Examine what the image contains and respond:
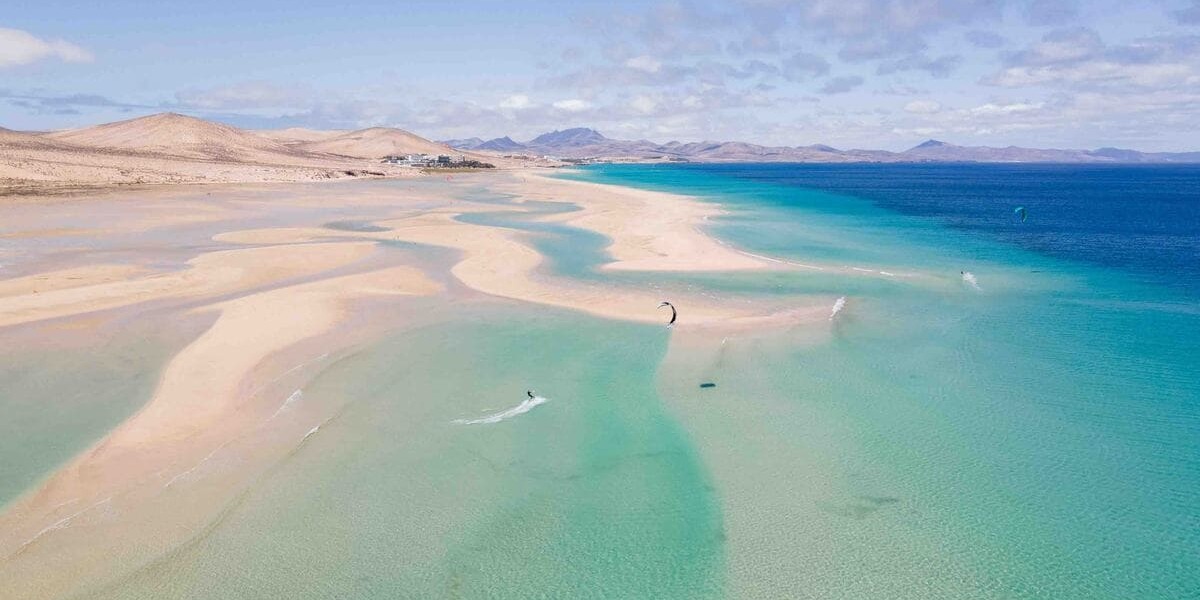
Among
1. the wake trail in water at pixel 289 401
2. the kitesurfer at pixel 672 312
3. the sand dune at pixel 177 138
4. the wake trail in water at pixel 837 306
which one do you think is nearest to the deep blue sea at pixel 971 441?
the wake trail in water at pixel 837 306

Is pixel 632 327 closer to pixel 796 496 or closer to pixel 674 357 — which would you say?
pixel 674 357

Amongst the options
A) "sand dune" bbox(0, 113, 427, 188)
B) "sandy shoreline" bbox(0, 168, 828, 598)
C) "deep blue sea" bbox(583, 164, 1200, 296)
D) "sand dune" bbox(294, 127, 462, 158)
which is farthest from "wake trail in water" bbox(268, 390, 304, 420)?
"sand dune" bbox(294, 127, 462, 158)

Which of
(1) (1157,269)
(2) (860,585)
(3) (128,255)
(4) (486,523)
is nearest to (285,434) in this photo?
(4) (486,523)

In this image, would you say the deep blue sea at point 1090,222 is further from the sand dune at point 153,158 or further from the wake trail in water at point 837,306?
the sand dune at point 153,158

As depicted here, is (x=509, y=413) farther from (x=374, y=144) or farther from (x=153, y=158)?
(x=374, y=144)

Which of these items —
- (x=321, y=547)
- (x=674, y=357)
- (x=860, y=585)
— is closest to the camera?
(x=860, y=585)
